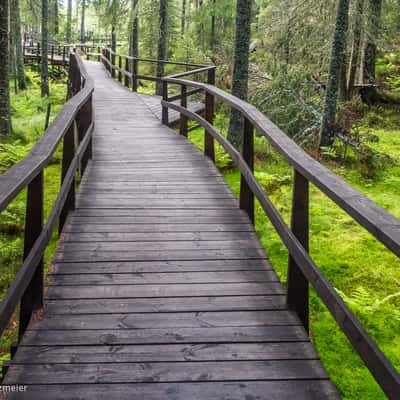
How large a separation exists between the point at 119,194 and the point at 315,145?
20.7 feet

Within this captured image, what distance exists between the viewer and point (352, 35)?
1323 centimetres

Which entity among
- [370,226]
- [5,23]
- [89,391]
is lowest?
[89,391]

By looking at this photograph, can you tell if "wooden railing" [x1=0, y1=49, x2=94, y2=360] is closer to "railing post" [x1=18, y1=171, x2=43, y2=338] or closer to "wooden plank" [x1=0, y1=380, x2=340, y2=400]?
"railing post" [x1=18, y1=171, x2=43, y2=338]

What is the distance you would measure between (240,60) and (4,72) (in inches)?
230

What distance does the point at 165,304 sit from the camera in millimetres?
3600

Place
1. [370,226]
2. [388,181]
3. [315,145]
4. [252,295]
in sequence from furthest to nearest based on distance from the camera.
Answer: [315,145]
[388,181]
[252,295]
[370,226]

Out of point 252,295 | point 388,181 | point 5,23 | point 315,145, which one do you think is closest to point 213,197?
point 252,295

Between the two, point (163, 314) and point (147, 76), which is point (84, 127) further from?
point (147, 76)

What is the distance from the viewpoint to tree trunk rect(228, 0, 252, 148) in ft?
35.1

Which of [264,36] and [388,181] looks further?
[264,36]

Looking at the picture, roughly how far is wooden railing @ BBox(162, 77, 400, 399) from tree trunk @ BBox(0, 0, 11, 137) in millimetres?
8128

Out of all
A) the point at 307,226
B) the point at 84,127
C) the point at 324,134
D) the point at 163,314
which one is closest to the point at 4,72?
the point at 84,127

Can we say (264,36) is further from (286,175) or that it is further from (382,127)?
(286,175)

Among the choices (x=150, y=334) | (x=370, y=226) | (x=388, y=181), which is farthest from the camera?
(x=388, y=181)
